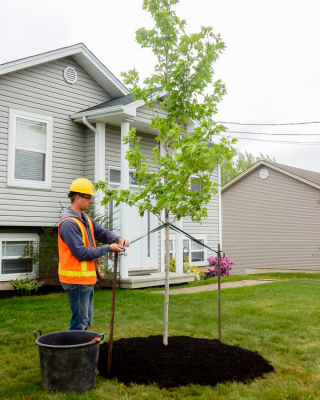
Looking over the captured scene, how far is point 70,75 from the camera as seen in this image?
11391 mm

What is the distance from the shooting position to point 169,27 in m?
5.23

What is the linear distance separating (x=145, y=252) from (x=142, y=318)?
5268 mm

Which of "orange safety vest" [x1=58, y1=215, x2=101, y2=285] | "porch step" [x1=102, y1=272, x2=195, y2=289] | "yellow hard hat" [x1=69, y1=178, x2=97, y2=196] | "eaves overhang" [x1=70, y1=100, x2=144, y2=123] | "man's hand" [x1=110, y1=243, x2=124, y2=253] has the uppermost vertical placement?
"eaves overhang" [x1=70, y1=100, x2=144, y2=123]

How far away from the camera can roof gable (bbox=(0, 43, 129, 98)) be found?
10.0m

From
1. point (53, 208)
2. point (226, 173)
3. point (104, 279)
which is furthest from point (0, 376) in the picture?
point (226, 173)

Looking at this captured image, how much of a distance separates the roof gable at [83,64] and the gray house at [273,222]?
13622 mm

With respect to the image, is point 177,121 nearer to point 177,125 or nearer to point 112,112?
point 177,125

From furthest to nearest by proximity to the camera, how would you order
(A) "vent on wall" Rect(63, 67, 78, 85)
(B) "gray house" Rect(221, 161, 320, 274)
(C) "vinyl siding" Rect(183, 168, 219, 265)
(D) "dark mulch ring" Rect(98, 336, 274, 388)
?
(B) "gray house" Rect(221, 161, 320, 274) → (C) "vinyl siding" Rect(183, 168, 219, 265) → (A) "vent on wall" Rect(63, 67, 78, 85) → (D) "dark mulch ring" Rect(98, 336, 274, 388)

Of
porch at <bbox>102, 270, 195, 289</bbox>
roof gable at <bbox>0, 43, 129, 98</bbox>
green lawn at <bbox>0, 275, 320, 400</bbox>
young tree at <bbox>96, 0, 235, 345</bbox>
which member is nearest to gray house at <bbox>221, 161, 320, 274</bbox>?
porch at <bbox>102, 270, 195, 289</bbox>

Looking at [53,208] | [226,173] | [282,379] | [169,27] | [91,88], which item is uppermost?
[226,173]

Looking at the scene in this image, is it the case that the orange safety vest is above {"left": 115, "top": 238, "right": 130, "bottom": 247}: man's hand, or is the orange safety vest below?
below

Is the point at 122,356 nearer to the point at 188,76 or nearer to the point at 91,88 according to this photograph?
the point at 188,76

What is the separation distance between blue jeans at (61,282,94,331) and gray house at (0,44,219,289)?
6.08 metres

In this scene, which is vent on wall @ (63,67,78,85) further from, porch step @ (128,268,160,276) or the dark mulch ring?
the dark mulch ring
